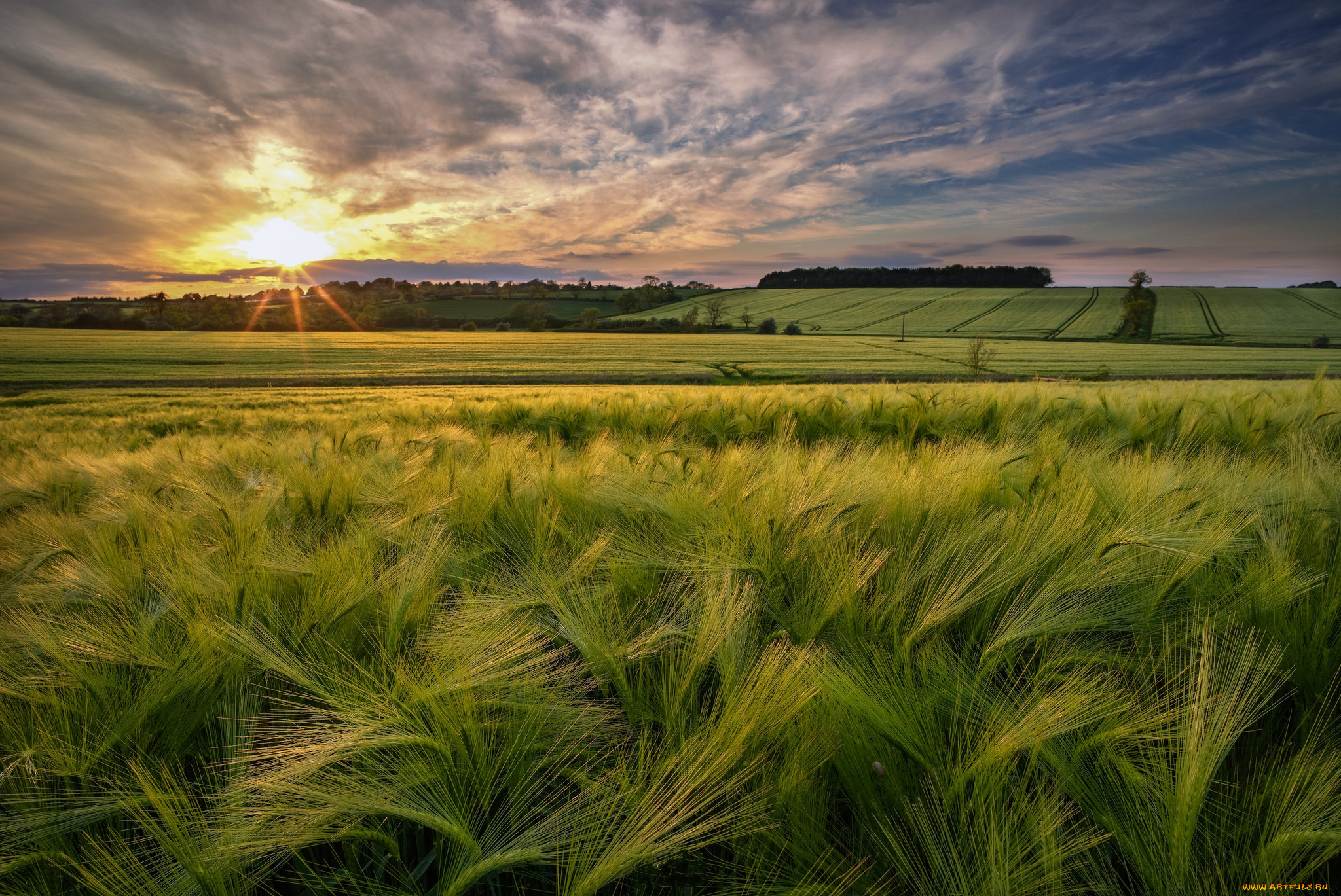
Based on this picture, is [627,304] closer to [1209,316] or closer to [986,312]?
[986,312]

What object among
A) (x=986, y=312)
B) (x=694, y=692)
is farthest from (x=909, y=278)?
(x=694, y=692)

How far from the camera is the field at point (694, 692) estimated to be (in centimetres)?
66

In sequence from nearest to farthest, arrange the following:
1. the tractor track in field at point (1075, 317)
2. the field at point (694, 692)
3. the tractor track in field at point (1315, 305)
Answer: the field at point (694, 692)
the tractor track in field at point (1075, 317)
the tractor track in field at point (1315, 305)

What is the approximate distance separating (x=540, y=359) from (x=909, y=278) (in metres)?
89.9

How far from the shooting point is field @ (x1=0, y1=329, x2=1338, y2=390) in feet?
82.1

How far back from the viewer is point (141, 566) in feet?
4.32

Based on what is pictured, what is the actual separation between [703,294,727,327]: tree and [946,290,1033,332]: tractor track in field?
1085 inches

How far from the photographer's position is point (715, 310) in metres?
75.5

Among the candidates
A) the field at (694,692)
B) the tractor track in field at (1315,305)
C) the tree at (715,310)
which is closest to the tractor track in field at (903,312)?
the tree at (715,310)

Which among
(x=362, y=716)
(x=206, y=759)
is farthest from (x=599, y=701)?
(x=206, y=759)

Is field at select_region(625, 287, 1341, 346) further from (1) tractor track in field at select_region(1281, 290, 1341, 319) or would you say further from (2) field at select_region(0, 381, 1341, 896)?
(2) field at select_region(0, 381, 1341, 896)

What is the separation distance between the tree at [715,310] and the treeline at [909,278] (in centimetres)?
2443

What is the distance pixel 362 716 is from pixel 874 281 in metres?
113

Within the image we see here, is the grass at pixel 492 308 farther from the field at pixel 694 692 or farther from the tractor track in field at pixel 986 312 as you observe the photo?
the field at pixel 694 692
